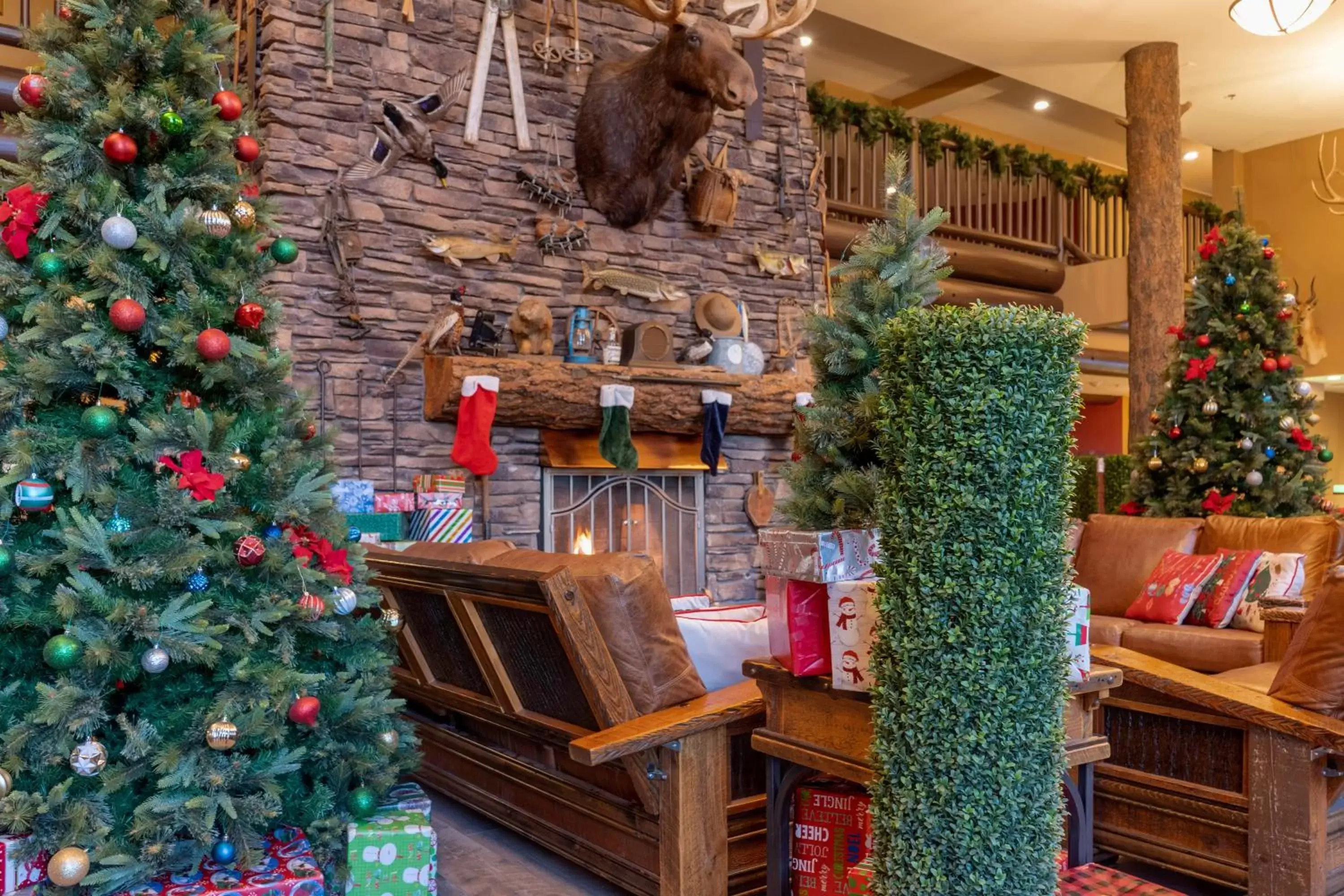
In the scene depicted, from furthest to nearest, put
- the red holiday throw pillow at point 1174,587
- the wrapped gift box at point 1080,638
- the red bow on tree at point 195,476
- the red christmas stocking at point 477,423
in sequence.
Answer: the red christmas stocking at point 477,423 → the red holiday throw pillow at point 1174,587 → the red bow on tree at point 195,476 → the wrapped gift box at point 1080,638

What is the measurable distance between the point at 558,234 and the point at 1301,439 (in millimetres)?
4365

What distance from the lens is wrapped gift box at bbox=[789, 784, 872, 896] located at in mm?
2484

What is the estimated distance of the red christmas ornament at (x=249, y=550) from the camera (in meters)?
2.60

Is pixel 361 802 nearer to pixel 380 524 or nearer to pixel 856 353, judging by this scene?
pixel 856 353

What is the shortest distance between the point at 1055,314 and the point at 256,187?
220cm

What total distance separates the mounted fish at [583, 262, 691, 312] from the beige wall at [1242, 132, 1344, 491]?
673 centimetres

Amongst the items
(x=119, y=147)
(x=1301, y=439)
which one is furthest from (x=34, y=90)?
(x=1301, y=439)

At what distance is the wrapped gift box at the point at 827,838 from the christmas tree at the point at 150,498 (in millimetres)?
1158

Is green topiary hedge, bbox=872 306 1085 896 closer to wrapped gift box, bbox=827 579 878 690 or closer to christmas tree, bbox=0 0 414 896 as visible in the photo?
wrapped gift box, bbox=827 579 878 690

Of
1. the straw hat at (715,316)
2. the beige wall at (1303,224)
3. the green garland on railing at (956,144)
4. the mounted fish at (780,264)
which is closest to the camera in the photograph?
the straw hat at (715,316)

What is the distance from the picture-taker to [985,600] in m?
1.67

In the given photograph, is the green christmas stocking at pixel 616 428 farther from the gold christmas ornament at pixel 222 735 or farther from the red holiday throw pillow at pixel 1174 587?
the gold christmas ornament at pixel 222 735

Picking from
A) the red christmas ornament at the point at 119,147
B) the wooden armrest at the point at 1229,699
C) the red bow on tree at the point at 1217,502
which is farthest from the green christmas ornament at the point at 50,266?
the red bow on tree at the point at 1217,502

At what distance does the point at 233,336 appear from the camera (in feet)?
9.05
